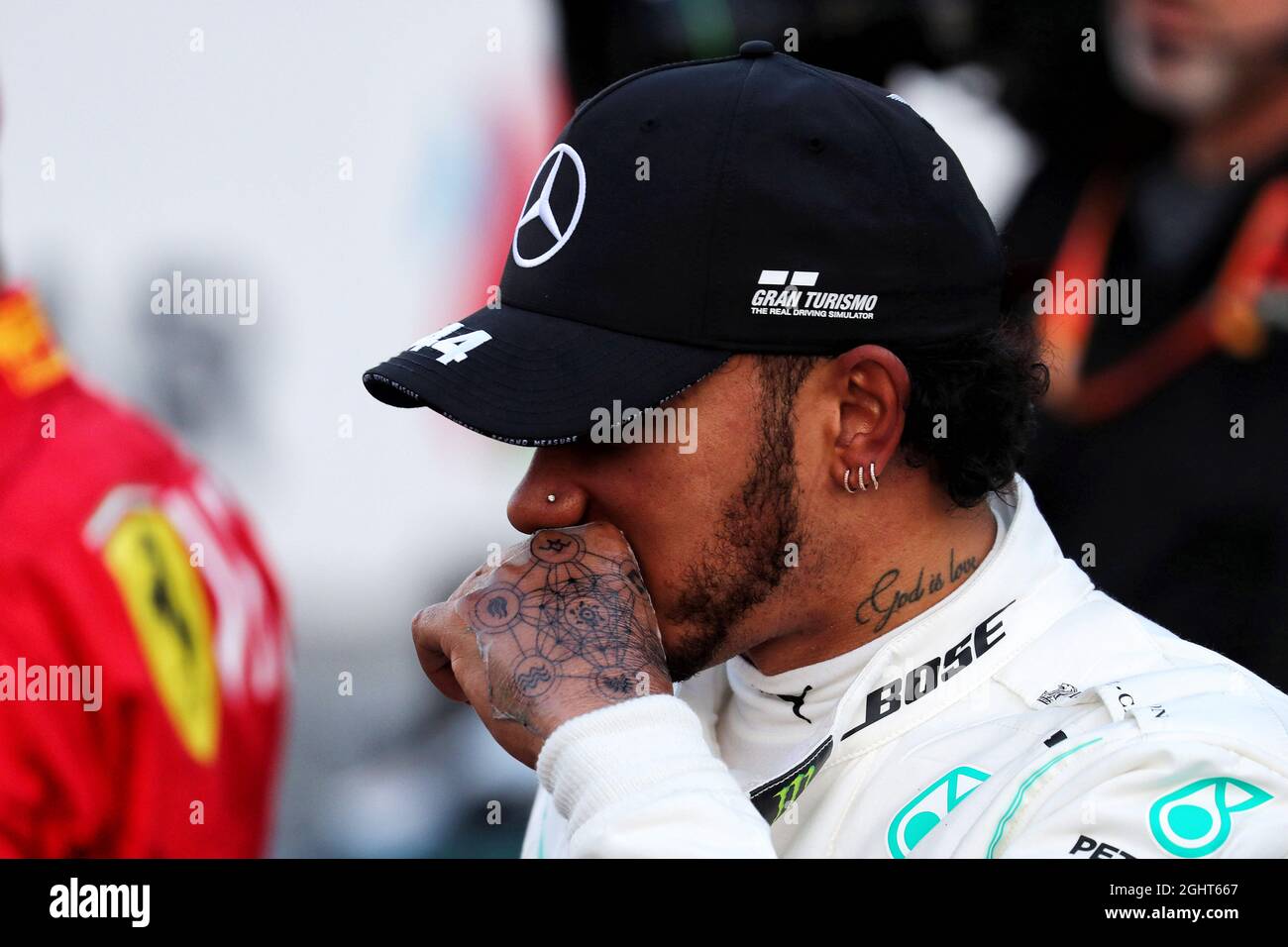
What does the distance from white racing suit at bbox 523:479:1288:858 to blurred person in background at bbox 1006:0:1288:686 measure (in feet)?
4.58

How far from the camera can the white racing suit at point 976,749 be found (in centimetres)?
132

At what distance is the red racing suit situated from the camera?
292cm

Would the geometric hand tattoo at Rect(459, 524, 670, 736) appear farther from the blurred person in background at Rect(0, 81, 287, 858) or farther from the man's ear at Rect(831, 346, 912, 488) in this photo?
the blurred person in background at Rect(0, 81, 287, 858)

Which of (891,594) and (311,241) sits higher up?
(311,241)

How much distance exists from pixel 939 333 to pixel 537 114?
1.98 meters

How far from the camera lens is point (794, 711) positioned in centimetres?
172

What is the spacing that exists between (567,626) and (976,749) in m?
0.50

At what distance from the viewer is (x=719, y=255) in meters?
1.55
